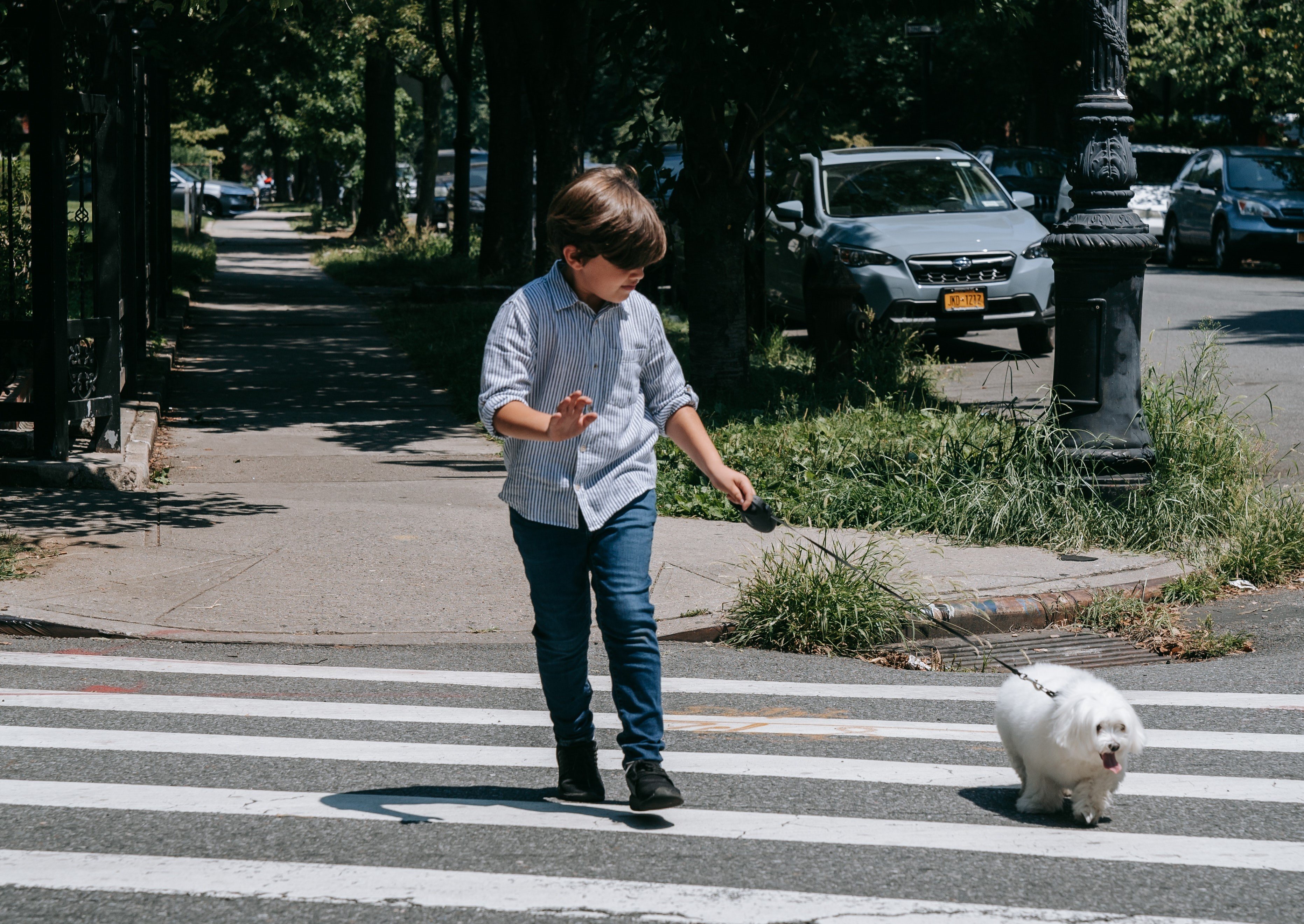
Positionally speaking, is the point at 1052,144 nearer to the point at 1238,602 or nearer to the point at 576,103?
the point at 576,103

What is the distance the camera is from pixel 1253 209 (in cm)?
2392

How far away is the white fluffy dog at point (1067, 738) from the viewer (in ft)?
12.9

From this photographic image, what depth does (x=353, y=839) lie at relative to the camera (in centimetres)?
406

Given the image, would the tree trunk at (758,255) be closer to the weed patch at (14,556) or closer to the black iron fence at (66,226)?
the black iron fence at (66,226)

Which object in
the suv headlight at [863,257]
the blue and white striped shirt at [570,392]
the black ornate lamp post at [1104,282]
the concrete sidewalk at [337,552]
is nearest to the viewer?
the blue and white striped shirt at [570,392]

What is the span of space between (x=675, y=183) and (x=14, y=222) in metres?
4.79

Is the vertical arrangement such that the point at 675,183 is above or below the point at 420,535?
above

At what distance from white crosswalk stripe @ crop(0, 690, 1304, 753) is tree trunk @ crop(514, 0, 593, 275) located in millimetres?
10384

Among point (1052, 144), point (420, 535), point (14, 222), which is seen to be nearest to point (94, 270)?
point (14, 222)

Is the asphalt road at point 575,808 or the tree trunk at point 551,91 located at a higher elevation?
the tree trunk at point 551,91

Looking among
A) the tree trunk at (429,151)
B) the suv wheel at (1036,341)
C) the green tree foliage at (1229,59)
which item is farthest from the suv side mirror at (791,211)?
the tree trunk at (429,151)

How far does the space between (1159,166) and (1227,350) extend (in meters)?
16.7

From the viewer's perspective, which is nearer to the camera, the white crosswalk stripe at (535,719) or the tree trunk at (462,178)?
the white crosswalk stripe at (535,719)

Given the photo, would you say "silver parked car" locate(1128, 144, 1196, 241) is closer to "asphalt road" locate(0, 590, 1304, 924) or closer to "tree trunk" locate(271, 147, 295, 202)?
"asphalt road" locate(0, 590, 1304, 924)
